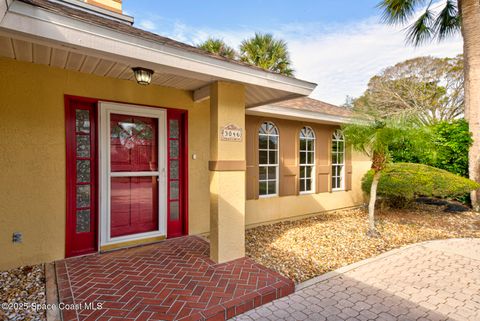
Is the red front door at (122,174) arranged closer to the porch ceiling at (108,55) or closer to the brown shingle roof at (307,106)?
the porch ceiling at (108,55)

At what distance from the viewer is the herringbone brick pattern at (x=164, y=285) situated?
8.15 ft

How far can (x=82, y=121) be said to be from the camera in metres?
3.88

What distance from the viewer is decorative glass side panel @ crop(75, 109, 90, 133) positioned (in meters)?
3.84

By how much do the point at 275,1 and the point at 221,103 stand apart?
29.9ft

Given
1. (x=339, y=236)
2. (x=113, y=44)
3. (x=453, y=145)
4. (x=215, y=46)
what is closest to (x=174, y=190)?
(x=113, y=44)

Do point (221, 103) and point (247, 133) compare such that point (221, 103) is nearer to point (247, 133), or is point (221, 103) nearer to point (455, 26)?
point (247, 133)

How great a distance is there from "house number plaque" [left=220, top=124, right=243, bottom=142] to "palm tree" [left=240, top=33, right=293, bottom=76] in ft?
37.3

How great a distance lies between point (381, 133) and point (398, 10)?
5950mm

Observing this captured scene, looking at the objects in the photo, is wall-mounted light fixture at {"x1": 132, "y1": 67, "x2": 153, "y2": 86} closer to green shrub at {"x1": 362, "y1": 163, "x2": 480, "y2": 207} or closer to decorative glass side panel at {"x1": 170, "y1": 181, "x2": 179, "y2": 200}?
decorative glass side panel at {"x1": 170, "y1": 181, "x2": 179, "y2": 200}

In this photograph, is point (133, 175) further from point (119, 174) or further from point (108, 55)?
point (108, 55)

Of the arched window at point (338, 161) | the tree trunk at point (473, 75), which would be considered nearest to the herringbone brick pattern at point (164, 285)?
the arched window at point (338, 161)

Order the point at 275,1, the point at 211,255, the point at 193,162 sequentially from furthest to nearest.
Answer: the point at 275,1
the point at 193,162
the point at 211,255

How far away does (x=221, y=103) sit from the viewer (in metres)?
3.60

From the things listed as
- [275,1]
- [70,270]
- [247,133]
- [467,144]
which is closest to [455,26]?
[467,144]
